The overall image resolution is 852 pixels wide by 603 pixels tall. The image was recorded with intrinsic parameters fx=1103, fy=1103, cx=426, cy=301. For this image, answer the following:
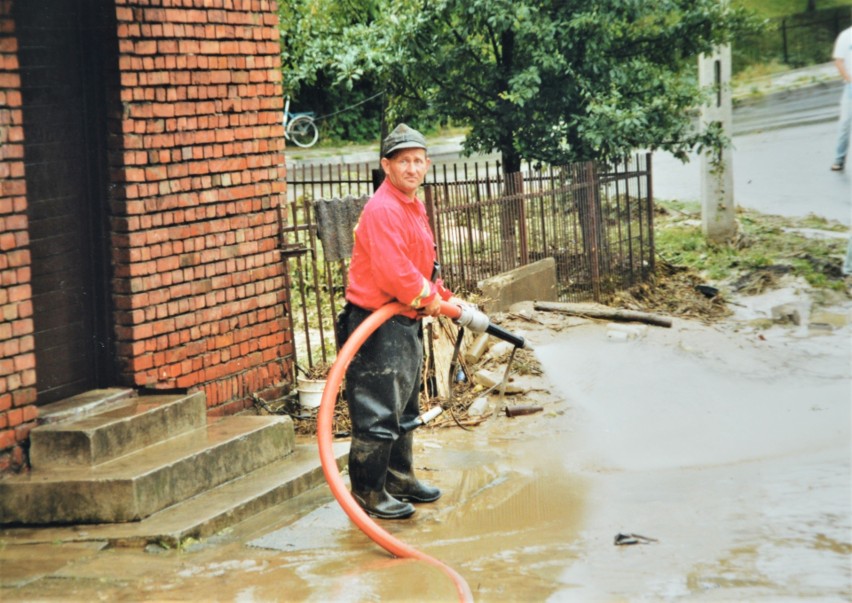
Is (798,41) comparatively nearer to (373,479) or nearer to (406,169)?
(406,169)

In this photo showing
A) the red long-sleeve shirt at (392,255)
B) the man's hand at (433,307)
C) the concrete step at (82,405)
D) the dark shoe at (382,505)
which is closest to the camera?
the red long-sleeve shirt at (392,255)

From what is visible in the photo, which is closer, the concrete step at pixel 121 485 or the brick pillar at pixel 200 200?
the concrete step at pixel 121 485

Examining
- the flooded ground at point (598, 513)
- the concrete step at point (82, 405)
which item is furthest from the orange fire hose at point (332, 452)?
the concrete step at point (82, 405)

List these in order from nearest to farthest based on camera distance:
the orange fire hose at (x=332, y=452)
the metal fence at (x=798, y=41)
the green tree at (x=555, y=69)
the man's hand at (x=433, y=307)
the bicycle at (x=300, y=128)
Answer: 1. the orange fire hose at (x=332, y=452)
2. the man's hand at (x=433, y=307)
3. the green tree at (x=555, y=69)
4. the bicycle at (x=300, y=128)
5. the metal fence at (x=798, y=41)

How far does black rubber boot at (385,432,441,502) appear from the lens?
20.7ft

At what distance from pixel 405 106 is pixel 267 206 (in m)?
5.61

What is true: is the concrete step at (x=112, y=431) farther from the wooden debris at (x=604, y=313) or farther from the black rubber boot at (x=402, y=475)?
the wooden debris at (x=604, y=313)

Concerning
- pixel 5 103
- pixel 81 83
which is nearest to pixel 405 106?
pixel 81 83

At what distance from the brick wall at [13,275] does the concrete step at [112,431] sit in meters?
0.14

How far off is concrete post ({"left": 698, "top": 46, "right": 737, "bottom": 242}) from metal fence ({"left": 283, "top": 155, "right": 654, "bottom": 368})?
3.11 ft

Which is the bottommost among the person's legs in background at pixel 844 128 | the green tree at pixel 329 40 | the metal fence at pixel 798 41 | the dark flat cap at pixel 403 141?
the dark flat cap at pixel 403 141

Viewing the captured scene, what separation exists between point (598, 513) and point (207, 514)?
2.09 m

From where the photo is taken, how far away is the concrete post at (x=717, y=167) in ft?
47.0

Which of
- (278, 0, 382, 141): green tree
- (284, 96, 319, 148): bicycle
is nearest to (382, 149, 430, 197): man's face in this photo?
(278, 0, 382, 141): green tree
